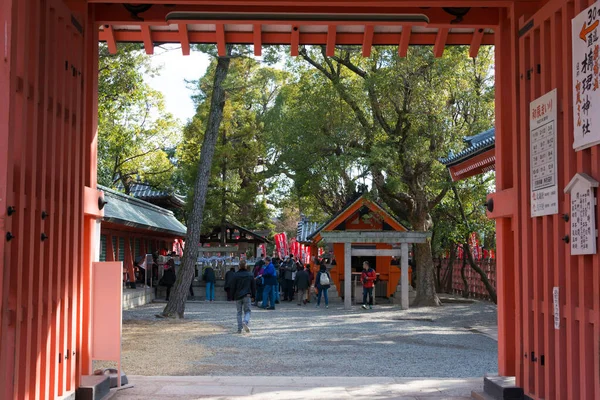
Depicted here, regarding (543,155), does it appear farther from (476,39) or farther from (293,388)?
(293,388)

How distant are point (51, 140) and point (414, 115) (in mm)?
16292

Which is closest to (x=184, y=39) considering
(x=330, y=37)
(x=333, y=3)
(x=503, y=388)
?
(x=330, y=37)

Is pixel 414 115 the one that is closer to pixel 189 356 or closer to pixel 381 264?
pixel 381 264

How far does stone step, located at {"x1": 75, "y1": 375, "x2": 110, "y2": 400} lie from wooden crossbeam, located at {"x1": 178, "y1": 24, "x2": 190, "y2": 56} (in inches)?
145

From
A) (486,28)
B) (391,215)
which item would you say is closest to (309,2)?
(486,28)

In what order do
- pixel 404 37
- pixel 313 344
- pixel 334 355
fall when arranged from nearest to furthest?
pixel 404 37 < pixel 334 355 < pixel 313 344

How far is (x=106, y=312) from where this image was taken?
721cm

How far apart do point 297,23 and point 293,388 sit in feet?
13.3

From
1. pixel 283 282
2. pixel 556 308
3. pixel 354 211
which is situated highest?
pixel 354 211

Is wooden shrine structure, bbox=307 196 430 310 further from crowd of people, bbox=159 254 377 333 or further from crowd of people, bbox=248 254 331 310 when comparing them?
crowd of people, bbox=248 254 331 310

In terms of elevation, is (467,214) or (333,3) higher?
(333,3)

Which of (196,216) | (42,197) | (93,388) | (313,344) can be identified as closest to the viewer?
(42,197)

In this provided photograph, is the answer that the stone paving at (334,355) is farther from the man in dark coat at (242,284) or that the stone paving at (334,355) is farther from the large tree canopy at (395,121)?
the large tree canopy at (395,121)

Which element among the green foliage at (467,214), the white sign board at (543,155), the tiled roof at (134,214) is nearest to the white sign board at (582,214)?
the white sign board at (543,155)
